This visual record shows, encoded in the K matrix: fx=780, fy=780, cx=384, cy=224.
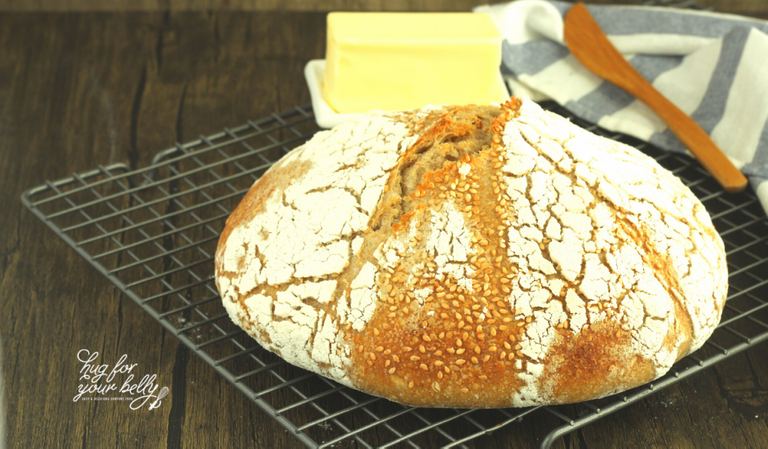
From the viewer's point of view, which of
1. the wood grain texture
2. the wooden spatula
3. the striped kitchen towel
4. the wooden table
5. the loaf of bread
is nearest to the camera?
the loaf of bread

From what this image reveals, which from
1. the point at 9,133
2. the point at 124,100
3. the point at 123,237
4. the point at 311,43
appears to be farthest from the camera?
the point at 311,43

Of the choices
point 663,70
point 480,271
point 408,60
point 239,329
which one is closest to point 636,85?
point 663,70

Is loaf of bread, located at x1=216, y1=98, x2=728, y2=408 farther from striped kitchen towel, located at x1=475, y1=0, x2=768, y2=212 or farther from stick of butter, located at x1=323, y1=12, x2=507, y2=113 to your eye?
striped kitchen towel, located at x1=475, y1=0, x2=768, y2=212

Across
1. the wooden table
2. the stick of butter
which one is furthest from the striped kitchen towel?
the wooden table

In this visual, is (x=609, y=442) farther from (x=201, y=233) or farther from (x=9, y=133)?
(x=9, y=133)

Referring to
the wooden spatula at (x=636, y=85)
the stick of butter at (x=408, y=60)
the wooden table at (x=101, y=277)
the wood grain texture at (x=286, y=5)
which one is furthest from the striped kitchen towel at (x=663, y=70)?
the wooden table at (x=101, y=277)

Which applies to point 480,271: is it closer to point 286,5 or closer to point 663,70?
point 663,70

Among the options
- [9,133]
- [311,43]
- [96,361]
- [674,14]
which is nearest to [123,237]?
[96,361]

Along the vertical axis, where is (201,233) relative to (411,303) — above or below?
below
